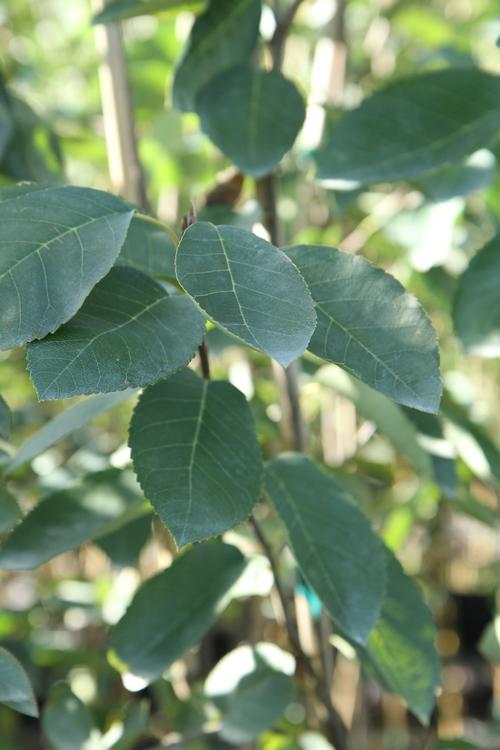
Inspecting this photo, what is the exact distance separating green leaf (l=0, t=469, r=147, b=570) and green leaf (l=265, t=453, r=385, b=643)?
0.36ft

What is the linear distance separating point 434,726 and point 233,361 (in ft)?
3.70

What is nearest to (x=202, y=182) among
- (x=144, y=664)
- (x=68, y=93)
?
(x=144, y=664)

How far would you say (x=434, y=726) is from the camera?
1.82 m

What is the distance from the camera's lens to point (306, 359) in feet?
2.69

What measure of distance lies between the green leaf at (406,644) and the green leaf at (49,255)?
32 centimetres

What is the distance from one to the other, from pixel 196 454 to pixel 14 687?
0.16 meters

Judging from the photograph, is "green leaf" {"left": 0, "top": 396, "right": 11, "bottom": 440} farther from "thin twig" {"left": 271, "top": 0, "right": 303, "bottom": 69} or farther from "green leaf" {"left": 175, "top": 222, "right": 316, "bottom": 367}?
"thin twig" {"left": 271, "top": 0, "right": 303, "bottom": 69}


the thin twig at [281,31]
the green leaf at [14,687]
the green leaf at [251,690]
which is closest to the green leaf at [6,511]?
the green leaf at [14,687]

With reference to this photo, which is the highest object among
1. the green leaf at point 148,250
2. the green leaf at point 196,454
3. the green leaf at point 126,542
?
the green leaf at point 148,250

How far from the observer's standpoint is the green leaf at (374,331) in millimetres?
439

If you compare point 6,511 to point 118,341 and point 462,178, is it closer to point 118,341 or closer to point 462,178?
point 118,341

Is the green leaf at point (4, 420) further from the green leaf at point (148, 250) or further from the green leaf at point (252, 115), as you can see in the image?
the green leaf at point (252, 115)

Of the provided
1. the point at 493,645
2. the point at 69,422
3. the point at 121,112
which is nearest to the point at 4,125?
the point at 121,112

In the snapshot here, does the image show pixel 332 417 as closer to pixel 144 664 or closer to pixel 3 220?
pixel 144 664
